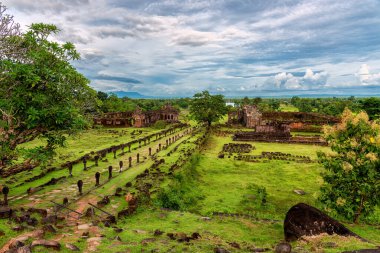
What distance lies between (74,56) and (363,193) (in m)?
15.0

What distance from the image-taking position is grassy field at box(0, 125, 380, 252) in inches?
375

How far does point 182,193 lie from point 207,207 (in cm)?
214

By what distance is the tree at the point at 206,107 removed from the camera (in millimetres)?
55516

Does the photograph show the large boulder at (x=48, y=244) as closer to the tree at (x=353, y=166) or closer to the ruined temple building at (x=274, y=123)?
the tree at (x=353, y=166)

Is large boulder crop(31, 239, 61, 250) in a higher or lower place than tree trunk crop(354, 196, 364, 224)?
higher

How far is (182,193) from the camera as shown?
703 inches

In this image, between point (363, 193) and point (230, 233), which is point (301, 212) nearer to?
point (230, 233)

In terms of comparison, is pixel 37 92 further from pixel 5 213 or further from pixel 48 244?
pixel 48 244

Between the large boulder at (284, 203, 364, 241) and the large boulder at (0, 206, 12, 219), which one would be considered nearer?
the large boulder at (284, 203, 364, 241)

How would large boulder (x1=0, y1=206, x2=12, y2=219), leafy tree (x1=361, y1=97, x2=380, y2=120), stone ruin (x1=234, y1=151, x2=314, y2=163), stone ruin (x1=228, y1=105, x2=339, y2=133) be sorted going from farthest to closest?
1. leafy tree (x1=361, y1=97, x2=380, y2=120)
2. stone ruin (x1=228, y1=105, x2=339, y2=133)
3. stone ruin (x1=234, y1=151, x2=314, y2=163)
4. large boulder (x1=0, y1=206, x2=12, y2=219)

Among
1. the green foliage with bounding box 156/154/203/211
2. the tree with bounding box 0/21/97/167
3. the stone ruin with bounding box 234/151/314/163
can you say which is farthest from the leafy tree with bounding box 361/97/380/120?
the tree with bounding box 0/21/97/167

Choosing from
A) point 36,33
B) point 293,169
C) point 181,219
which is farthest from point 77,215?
point 293,169

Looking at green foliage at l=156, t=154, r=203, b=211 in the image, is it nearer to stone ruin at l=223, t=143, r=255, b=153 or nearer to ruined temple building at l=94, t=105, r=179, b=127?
stone ruin at l=223, t=143, r=255, b=153

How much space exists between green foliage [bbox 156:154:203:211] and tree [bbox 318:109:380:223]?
7064 mm
